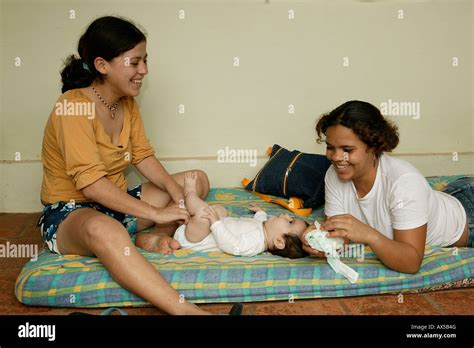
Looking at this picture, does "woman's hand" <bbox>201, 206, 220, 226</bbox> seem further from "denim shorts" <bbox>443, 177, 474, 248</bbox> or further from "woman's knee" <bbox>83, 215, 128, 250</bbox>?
"denim shorts" <bbox>443, 177, 474, 248</bbox>

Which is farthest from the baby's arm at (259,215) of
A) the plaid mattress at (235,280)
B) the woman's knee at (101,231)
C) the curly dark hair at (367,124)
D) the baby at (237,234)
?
the woman's knee at (101,231)

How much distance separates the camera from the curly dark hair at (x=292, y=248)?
2.44 metres

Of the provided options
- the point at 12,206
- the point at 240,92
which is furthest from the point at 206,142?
the point at 12,206

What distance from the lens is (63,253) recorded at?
8.06ft

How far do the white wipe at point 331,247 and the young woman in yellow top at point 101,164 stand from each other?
56 centimetres

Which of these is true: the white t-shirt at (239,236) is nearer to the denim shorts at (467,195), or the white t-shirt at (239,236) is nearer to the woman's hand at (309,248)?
the woman's hand at (309,248)

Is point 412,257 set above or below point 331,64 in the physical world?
below

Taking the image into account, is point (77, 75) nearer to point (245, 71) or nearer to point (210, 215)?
point (210, 215)

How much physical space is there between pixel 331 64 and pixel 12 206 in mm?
2301

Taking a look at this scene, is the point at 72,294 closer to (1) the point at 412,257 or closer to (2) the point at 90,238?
(2) the point at 90,238

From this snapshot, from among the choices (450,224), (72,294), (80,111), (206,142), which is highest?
(80,111)

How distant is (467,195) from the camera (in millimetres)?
2547

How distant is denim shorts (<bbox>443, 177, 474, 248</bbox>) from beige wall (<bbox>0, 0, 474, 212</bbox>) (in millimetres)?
1211

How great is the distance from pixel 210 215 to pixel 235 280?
0.31m
